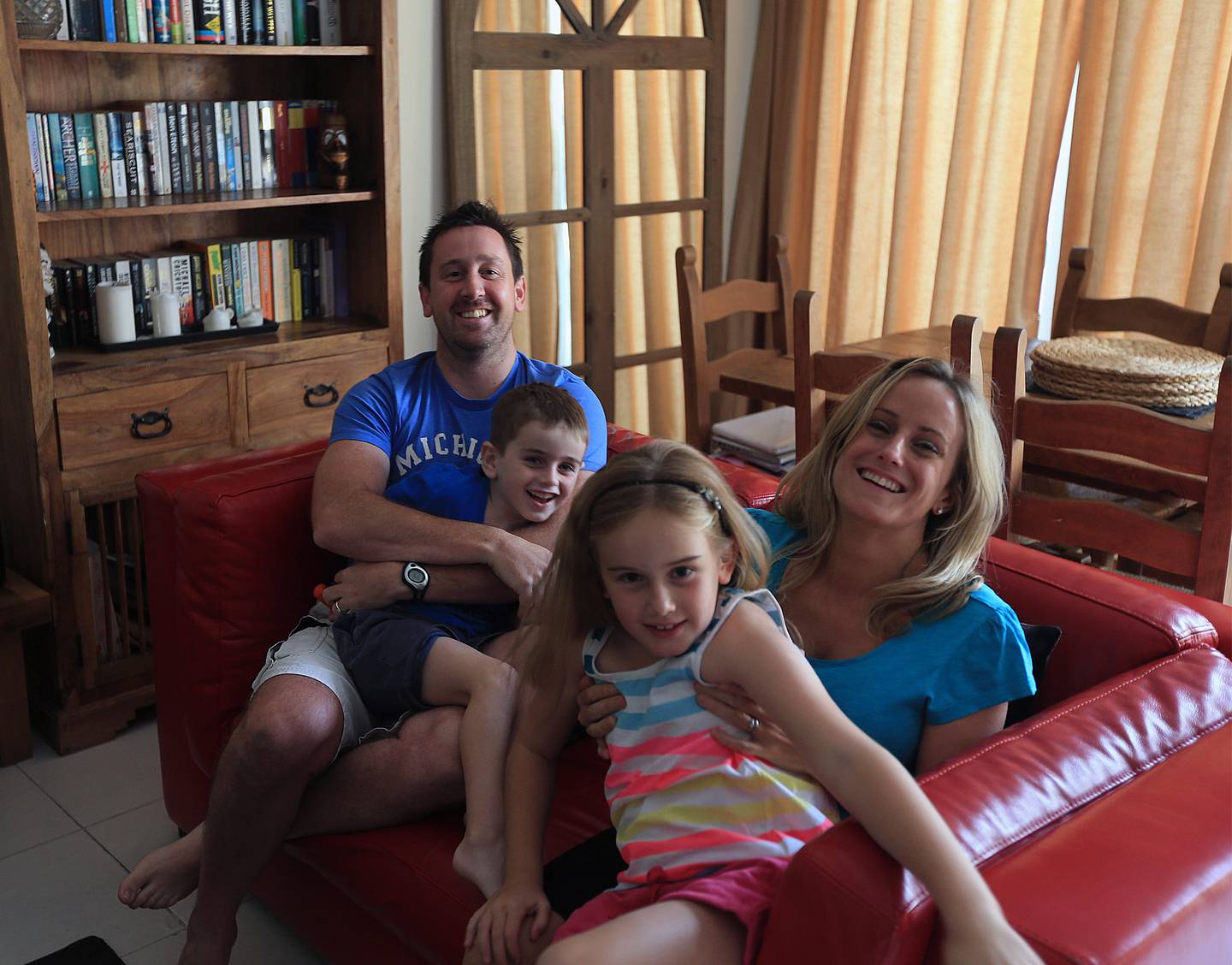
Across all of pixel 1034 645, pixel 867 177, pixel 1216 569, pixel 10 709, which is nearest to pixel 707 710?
pixel 1034 645

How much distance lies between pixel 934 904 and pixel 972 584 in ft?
1.82

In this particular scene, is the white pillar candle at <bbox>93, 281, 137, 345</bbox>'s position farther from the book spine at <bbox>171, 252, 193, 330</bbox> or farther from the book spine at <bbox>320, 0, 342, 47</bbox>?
the book spine at <bbox>320, 0, 342, 47</bbox>

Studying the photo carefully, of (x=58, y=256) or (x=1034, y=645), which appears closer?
(x=1034, y=645)

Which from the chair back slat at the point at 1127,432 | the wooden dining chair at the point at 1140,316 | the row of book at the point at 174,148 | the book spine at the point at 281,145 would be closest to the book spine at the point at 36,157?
the row of book at the point at 174,148

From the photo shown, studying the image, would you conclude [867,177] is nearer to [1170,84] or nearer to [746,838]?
[1170,84]

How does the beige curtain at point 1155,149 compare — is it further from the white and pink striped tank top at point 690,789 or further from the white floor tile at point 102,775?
the white floor tile at point 102,775

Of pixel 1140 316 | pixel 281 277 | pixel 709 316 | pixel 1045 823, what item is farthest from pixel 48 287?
pixel 1140 316

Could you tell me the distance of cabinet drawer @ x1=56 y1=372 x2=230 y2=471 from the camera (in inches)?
103

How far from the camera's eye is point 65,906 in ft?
7.26

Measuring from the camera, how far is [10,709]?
8.73 feet

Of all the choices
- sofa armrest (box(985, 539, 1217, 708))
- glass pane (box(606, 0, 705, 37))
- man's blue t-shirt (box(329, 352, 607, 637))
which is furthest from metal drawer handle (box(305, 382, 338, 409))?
sofa armrest (box(985, 539, 1217, 708))

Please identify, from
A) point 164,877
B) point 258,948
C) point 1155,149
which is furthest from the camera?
point 1155,149

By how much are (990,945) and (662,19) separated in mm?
3297

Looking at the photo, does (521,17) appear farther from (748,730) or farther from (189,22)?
(748,730)
